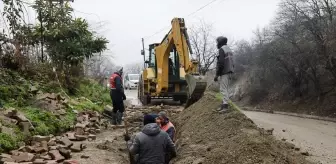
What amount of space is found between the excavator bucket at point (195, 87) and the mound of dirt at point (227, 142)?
1.09m

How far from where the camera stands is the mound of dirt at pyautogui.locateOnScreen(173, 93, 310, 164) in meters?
6.61

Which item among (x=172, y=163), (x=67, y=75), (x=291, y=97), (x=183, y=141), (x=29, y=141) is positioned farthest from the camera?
(x=291, y=97)

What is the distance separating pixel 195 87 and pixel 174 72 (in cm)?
534

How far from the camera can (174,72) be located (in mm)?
18062

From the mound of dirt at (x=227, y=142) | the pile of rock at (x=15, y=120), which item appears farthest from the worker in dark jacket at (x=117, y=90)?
the pile of rock at (x=15, y=120)

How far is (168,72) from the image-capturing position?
1767 cm

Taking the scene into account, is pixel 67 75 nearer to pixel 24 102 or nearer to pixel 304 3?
pixel 24 102

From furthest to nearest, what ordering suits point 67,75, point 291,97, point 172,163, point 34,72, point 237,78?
1. point 237,78
2. point 291,97
3. point 67,75
4. point 34,72
5. point 172,163

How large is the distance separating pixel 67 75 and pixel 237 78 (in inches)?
1537

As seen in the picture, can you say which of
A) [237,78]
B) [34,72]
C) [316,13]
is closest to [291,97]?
[316,13]

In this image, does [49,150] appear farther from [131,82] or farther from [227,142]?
[131,82]

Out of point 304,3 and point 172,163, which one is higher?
point 304,3

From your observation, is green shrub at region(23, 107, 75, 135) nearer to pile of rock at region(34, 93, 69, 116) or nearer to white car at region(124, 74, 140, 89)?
pile of rock at region(34, 93, 69, 116)

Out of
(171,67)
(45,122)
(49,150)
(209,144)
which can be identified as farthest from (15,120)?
(171,67)
